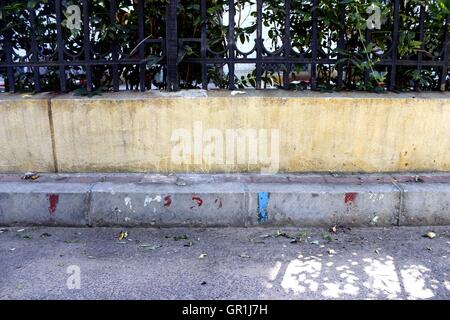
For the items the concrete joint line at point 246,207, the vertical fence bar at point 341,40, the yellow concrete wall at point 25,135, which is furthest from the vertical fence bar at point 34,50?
the vertical fence bar at point 341,40

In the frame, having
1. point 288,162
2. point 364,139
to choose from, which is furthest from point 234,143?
point 364,139

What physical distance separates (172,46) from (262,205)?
5.28 ft

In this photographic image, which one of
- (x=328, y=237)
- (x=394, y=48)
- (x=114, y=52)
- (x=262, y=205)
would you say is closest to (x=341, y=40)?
(x=394, y=48)

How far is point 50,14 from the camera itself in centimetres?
421

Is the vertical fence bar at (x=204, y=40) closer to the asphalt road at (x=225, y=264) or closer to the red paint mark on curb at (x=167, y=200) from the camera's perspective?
the red paint mark on curb at (x=167, y=200)

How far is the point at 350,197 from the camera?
12.6 feet

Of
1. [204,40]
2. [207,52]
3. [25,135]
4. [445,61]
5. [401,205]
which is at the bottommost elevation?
[401,205]

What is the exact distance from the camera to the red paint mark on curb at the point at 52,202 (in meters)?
3.80

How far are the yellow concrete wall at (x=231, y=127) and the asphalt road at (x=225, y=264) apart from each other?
662 mm

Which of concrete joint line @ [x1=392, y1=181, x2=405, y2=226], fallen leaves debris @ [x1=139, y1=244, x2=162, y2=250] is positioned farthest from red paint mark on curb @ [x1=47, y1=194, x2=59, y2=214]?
concrete joint line @ [x1=392, y1=181, x2=405, y2=226]

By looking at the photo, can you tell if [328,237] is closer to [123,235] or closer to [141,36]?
[123,235]

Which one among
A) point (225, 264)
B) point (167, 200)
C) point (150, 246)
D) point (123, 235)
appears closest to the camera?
point (225, 264)

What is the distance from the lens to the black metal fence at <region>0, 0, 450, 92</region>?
407cm
